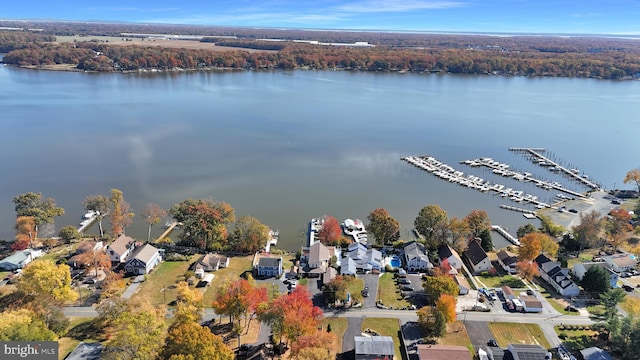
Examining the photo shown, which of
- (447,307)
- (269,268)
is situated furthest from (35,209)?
(447,307)

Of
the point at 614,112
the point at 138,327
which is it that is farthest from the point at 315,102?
the point at 138,327

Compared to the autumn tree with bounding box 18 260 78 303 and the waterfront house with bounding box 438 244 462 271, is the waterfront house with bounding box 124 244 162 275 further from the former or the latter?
the waterfront house with bounding box 438 244 462 271

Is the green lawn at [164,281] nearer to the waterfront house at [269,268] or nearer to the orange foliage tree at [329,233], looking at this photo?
the waterfront house at [269,268]

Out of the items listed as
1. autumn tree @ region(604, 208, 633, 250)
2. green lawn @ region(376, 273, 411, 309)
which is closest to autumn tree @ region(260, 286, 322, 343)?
green lawn @ region(376, 273, 411, 309)

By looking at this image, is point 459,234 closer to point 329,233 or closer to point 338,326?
point 329,233

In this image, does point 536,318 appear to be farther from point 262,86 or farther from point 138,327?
point 262,86
